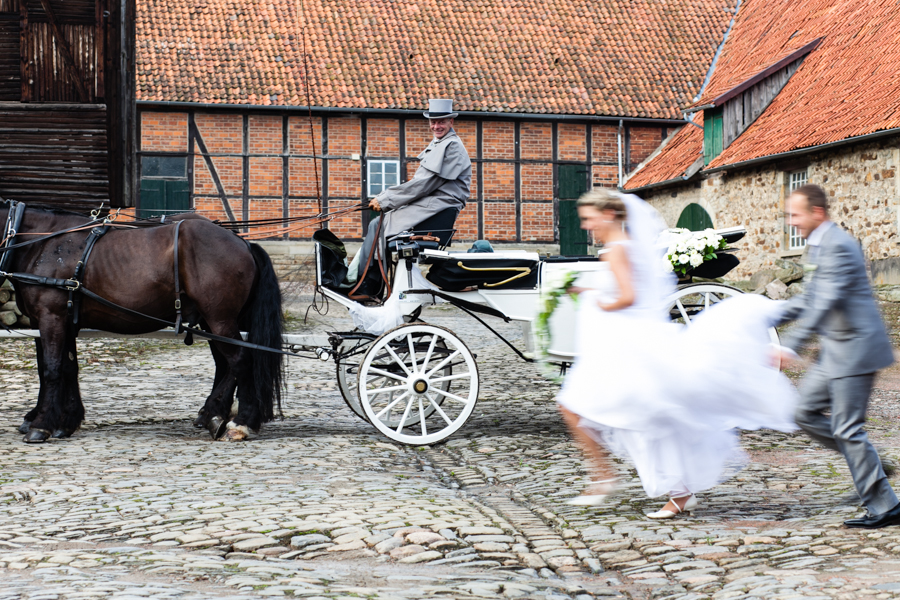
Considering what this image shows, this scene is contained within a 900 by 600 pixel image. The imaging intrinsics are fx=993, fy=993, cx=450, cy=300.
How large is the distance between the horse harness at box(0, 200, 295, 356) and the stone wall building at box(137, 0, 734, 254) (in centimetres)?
1630

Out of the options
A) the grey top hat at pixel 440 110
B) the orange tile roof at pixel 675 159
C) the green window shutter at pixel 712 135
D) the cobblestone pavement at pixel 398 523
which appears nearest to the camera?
the cobblestone pavement at pixel 398 523

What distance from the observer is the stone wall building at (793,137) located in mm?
16500

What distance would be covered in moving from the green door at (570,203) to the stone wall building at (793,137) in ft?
4.47

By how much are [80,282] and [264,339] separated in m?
1.33

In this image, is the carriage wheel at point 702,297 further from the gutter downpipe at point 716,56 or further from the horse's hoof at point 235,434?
the gutter downpipe at point 716,56

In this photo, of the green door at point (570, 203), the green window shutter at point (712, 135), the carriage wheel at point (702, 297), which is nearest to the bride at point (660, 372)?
the carriage wheel at point (702, 297)

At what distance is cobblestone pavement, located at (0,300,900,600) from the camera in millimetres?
3605

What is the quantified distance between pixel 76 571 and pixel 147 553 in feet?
1.09

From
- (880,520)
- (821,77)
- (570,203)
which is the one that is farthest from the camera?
(570,203)

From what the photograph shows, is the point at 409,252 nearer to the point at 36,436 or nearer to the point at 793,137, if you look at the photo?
the point at 36,436

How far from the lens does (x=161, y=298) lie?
701cm

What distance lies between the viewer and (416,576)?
375 cm

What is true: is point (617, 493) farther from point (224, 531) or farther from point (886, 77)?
point (886, 77)

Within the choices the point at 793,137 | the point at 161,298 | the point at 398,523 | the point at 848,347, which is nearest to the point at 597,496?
the point at 398,523
